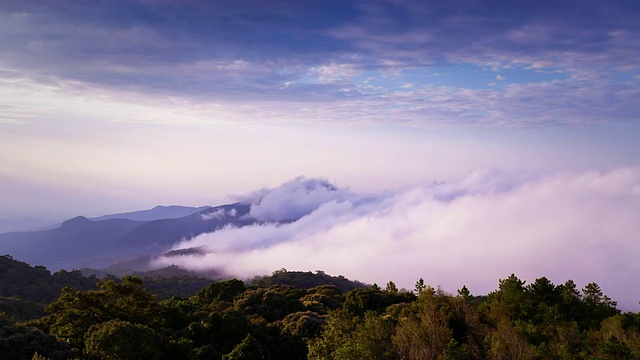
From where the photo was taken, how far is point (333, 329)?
3041 cm

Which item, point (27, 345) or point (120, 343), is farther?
point (120, 343)

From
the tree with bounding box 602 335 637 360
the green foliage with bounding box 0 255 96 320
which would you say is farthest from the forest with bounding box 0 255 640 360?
the green foliage with bounding box 0 255 96 320

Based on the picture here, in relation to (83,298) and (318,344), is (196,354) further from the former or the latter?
(83,298)

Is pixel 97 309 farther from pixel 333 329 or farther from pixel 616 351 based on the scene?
pixel 616 351

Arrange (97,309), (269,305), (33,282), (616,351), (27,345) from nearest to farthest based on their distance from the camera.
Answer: (616,351)
(27,345)
(97,309)
(269,305)
(33,282)

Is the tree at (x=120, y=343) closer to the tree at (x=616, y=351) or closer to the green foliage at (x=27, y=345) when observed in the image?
the green foliage at (x=27, y=345)

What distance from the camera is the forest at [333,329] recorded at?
92.4ft

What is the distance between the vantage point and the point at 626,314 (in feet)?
129

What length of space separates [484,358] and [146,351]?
22.3 meters

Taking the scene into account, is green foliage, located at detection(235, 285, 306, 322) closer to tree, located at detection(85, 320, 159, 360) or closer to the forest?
the forest

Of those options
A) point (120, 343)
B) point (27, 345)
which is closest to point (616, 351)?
point (120, 343)

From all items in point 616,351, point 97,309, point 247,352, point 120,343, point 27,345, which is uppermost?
point 97,309

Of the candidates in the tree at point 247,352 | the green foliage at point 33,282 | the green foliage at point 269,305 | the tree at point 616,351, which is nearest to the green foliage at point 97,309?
the tree at point 247,352

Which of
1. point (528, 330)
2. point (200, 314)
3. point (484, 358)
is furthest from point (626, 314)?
point (200, 314)
